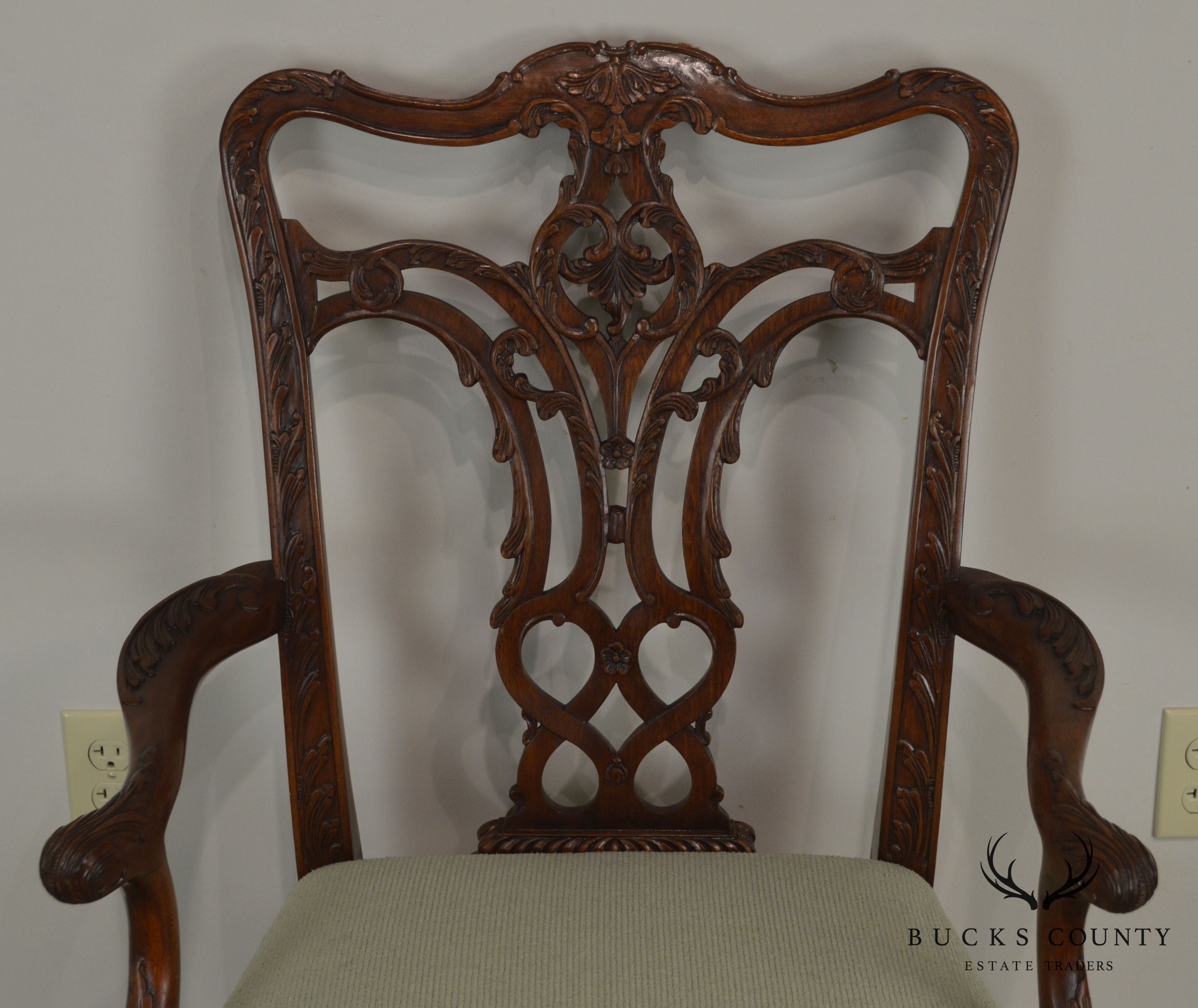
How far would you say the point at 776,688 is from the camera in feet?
3.05

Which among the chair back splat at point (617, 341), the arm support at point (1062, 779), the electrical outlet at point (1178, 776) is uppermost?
the chair back splat at point (617, 341)

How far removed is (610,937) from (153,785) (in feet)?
1.02

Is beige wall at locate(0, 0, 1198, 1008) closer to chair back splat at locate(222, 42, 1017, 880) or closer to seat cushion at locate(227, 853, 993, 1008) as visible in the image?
chair back splat at locate(222, 42, 1017, 880)

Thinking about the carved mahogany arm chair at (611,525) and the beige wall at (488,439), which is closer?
the carved mahogany arm chair at (611,525)

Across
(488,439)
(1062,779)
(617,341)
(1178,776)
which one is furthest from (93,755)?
(1178,776)

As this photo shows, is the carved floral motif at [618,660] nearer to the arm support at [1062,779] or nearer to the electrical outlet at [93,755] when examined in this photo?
the arm support at [1062,779]

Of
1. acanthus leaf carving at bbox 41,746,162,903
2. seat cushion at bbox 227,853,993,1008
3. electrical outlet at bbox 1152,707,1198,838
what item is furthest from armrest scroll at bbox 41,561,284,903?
electrical outlet at bbox 1152,707,1198,838

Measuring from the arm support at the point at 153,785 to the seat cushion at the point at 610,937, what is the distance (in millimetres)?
70

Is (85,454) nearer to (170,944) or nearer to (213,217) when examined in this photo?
(213,217)

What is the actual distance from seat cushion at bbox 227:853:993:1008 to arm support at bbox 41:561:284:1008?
70 mm

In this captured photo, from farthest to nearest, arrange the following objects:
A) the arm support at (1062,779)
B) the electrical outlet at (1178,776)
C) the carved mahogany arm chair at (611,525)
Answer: the electrical outlet at (1178,776) → the carved mahogany arm chair at (611,525) → the arm support at (1062,779)

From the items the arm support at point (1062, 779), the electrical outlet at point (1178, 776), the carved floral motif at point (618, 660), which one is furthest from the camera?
the electrical outlet at point (1178, 776)

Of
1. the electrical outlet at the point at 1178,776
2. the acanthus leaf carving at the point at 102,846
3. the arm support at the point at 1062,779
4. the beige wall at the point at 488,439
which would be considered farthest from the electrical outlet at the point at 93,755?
the electrical outlet at the point at 1178,776

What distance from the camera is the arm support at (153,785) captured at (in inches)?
20.7
